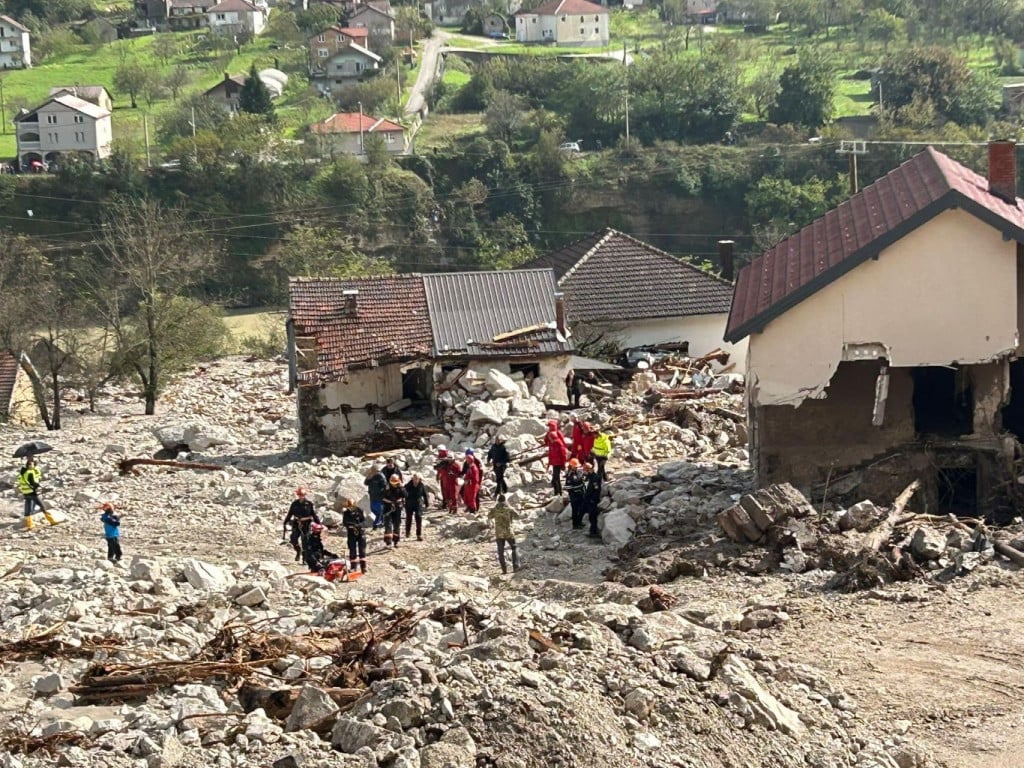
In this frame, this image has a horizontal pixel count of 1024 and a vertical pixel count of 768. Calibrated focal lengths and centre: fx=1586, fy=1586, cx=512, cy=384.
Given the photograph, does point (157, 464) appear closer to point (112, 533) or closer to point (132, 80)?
point (112, 533)

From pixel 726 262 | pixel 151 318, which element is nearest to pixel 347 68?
pixel 726 262

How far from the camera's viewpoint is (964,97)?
8794 cm

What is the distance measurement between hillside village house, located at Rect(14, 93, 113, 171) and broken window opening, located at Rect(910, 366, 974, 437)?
7291 cm

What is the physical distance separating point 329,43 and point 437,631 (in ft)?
335

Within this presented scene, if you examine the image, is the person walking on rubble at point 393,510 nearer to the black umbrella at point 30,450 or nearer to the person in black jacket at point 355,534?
the person in black jacket at point 355,534

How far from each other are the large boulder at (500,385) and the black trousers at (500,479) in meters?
4.28

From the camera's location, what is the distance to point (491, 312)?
29.8m

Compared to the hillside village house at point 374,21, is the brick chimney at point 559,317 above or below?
below

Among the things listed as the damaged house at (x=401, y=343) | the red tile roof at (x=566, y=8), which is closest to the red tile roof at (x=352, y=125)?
the red tile roof at (x=566, y=8)

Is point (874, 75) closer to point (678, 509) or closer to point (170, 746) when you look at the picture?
point (678, 509)

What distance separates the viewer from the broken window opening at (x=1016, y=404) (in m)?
22.4

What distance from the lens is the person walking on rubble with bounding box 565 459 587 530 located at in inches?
830

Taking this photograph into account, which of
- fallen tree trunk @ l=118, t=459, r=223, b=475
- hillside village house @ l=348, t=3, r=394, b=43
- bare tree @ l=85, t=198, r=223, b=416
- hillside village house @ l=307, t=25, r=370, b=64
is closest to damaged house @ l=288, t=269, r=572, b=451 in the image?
fallen tree trunk @ l=118, t=459, r=223, b=475

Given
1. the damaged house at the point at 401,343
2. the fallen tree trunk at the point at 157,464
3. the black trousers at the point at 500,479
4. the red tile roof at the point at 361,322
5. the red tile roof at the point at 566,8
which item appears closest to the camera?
the black trousers at the point at 500,479
